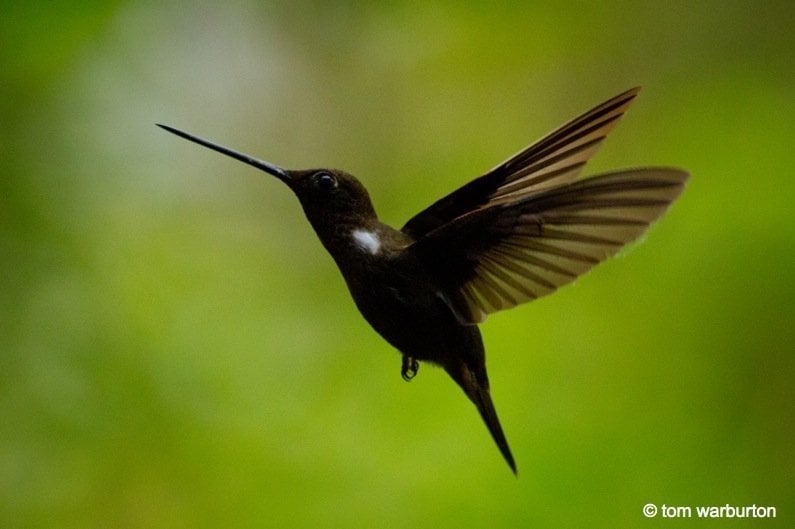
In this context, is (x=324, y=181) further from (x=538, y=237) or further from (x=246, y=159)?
(x=538, y=237)

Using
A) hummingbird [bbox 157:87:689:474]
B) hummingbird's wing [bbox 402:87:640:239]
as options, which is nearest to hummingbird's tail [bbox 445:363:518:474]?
hummingbird [bbox 157:87:689:474]

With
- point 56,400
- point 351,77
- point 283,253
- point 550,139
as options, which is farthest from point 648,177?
point 56,400

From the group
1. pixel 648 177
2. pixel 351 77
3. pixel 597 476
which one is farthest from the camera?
pixel 351 77

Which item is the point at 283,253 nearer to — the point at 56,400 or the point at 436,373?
the point at 436,373

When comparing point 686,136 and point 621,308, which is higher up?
point 686,136

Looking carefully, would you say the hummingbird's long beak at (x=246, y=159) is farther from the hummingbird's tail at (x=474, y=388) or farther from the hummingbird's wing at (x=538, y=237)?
the hummingbird's tail at (x=474, y=388)

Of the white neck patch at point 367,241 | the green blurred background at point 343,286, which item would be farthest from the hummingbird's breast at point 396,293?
the green blurred background at point 343,286

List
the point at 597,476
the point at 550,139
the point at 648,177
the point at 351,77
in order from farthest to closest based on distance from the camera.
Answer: the point at 351,77 → the point at 597,476 → the point at 550,139 → the point at 648,177
